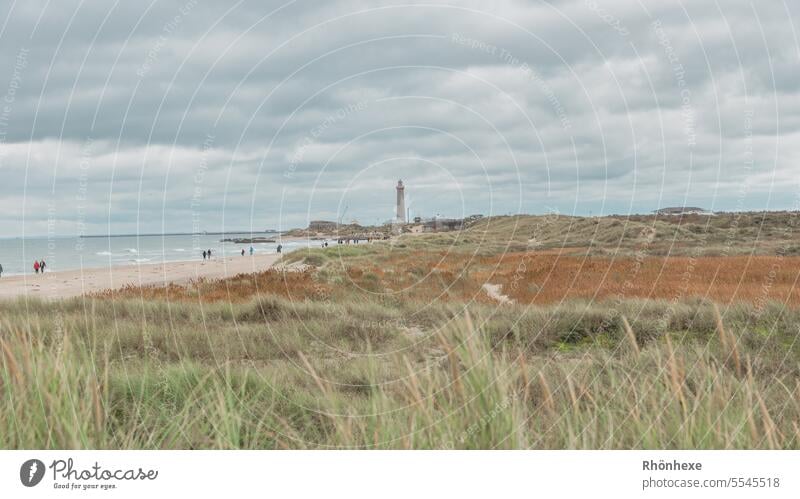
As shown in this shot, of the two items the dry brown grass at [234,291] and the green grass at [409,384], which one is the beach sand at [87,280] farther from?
the green grass at [409,384]

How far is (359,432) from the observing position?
15.9 feet

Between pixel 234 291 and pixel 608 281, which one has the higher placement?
pixel 608 281

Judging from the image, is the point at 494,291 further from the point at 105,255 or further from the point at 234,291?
the point at 105,255

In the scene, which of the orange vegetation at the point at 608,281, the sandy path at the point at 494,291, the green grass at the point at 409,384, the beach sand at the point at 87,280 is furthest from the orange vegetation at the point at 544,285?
the beach sand at the point at 87,280

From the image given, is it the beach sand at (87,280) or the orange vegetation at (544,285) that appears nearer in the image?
the orange vegetation at (544,285)

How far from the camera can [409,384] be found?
4.62m

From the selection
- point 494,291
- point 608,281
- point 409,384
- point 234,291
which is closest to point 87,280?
point 234,291

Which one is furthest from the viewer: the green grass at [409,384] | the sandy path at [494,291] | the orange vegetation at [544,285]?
the sandy path at [494,291]

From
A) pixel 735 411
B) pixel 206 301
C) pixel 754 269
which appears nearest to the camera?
pixel 735 411

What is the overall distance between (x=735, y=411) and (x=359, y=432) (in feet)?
9.94

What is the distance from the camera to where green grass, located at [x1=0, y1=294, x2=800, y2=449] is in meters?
4.45

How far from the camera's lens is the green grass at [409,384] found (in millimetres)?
4449
